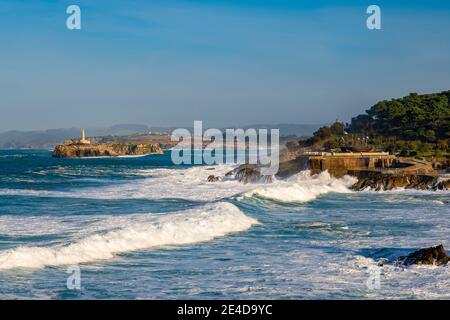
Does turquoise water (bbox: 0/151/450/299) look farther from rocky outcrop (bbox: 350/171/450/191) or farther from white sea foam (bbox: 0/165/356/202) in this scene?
rocky outcrop (bbox: 350/171/450/191)

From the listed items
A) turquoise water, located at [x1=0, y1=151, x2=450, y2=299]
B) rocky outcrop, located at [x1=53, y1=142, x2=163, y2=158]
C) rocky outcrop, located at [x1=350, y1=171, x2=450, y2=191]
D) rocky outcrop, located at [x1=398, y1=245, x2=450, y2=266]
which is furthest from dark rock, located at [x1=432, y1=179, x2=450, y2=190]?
rocky outcrop, located at [x1=53, y1=142, x2=163, y2=158]

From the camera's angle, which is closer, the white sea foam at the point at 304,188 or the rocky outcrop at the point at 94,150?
the white sea foam at the point at 304,188

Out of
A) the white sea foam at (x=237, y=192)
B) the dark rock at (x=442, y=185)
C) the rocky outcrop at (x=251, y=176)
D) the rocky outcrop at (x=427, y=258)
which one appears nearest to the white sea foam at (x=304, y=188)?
the white sea foam at (x=237, y=192)

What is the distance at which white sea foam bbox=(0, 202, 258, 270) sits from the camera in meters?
17.4

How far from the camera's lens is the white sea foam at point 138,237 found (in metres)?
17.4

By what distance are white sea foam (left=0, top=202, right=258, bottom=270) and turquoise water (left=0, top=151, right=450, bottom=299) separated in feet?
0.12

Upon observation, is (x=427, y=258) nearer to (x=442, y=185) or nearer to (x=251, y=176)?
(x=442, y=185)

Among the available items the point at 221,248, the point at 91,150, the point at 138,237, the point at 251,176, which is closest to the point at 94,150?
the point at 91,150

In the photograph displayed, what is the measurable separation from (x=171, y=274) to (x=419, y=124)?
6777 centimetres

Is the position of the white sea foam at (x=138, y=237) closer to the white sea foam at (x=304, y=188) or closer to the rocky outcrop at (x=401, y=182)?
the white sea foam at (x=304, y=188)

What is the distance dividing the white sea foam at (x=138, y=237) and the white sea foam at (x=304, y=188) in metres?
8.57

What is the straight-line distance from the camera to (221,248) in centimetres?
1995

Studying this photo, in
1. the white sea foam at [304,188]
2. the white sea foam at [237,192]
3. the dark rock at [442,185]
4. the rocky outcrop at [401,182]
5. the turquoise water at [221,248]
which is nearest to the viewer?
the turquoise water at [221,248]

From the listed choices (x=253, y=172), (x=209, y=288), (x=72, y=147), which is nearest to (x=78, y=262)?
(x=209, y=288)
